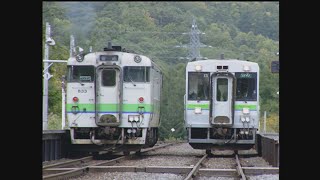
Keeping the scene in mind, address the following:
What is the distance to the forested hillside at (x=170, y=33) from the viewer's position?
487cm

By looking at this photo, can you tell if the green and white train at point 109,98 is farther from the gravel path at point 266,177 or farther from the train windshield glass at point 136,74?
the gravel path at point 266,177

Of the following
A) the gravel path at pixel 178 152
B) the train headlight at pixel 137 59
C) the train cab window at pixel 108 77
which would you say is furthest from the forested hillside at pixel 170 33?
the gravel path at pixel 178 152

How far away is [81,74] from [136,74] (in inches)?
59.8

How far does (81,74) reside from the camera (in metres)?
15.5

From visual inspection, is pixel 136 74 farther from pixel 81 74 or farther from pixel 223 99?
pixel 223 99

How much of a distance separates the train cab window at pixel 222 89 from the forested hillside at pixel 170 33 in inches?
45.0

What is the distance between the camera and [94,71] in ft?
50.8

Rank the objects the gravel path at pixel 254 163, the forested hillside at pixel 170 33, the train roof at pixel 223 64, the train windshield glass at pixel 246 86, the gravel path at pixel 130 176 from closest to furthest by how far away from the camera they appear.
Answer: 1. the forested hillside at pixel 170 33
2. the gravel path at pixel 130 176
3. the gravel path at pixel 254 163
4. the train windshield glass at pixel 246 86
5. the train roof at pixel 223 64

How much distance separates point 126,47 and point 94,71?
71.9 inches

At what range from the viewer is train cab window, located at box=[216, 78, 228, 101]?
16844 millimetres

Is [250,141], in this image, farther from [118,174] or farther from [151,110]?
[118,174]

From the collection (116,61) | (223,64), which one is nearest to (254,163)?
(223,64)

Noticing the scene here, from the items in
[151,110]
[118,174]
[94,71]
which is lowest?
[118,174]
